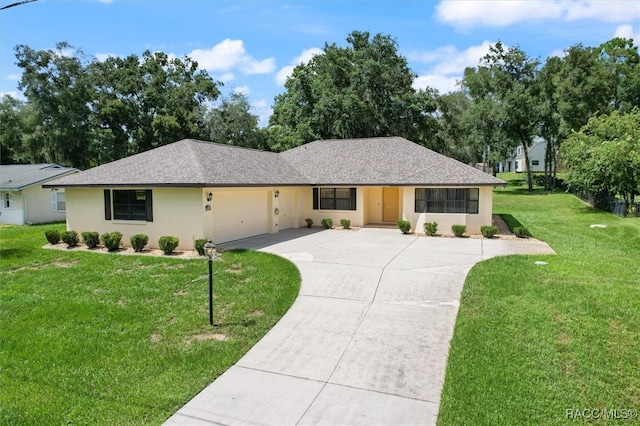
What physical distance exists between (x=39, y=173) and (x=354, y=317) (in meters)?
24.9

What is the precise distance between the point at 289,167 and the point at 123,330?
1615 cm

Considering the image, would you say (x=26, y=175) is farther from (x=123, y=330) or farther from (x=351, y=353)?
(x=351, y=353)

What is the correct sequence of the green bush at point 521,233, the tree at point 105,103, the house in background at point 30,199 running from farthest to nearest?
the tree at point 105,103 → the house in background at point 30,199 → the green bush at point 521,233

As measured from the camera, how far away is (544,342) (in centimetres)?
625

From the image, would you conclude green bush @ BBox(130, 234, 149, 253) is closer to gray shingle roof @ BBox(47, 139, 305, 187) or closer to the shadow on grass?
gray shingle roof @ BBox(47, 139, 305, 187)

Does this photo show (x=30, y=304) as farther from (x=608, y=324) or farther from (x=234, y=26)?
(x=608, y=324)

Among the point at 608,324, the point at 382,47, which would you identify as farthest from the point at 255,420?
the point at 382,47

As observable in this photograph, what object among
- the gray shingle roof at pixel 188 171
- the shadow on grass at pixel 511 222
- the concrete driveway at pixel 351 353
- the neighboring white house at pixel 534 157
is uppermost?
the neighboring white house at pixel 534 157

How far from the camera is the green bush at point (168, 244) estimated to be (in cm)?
1329

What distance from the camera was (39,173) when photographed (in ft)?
80.5

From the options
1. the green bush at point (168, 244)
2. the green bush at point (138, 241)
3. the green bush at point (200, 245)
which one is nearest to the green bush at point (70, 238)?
the green bush at point (138, 241)

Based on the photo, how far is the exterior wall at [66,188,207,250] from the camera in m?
14.0

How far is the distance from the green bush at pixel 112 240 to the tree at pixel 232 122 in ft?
80.7

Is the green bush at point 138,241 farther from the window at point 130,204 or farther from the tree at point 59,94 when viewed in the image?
the tree at point 59,94
